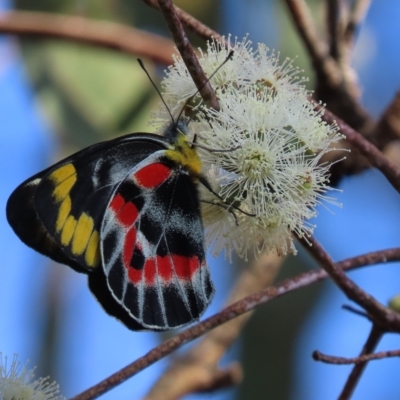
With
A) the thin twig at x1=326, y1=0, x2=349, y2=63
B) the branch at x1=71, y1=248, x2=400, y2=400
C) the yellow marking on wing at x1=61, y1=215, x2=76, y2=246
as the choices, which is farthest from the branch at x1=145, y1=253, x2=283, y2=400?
the yellow marking on wing at x1=61, y1=215, x2=76, y2=246

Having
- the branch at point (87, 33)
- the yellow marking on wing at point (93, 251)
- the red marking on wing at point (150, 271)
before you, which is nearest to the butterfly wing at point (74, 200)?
the yellow marking on wing at point (93, 251)

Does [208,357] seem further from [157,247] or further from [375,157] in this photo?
[375,157]

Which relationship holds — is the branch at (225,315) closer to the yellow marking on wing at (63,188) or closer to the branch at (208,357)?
A: the yellow marking on wing at (63,188)

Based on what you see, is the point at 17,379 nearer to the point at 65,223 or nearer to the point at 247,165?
the point at 65,223

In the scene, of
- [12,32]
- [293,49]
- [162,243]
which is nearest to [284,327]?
[293,49]

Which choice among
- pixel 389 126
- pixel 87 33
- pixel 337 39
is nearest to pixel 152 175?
pixel 389 126

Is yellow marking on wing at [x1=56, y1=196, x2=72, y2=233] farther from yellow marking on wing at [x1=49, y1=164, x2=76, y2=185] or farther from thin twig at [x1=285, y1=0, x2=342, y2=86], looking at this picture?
thin twig at [x1=285, y1=0, x2=342, y2=86]
